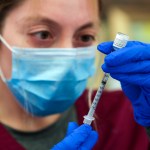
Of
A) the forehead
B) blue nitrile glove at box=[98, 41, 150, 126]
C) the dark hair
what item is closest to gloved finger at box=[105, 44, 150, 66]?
blue nitrile glove at box=[98, 41, 150, 126]

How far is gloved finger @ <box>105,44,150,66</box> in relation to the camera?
84 cm

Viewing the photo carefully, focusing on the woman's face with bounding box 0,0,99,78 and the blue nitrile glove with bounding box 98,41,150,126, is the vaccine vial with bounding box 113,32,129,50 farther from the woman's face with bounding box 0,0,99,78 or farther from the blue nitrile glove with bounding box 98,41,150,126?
the woman's face with bounding box 0,0,99,78

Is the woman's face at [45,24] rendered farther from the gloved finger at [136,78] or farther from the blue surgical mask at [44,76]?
the gloved finger at [136,78]

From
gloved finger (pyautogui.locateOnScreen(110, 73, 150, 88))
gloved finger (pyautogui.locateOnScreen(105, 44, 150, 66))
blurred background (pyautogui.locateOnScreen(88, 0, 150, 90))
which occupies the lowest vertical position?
blurred background (pyautogui.locateOnScreen(88, 0, 150, 90))

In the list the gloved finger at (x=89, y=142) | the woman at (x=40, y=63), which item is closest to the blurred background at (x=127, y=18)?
the woman at (x=40, y=63)

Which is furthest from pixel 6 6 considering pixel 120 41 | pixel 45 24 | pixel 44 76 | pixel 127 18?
pixel 127 18

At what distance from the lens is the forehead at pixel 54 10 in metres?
1.15

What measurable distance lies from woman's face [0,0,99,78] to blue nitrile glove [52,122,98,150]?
35cm

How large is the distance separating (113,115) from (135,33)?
223 cm

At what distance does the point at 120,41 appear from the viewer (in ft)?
2.85

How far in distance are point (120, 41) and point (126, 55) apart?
0.04 m

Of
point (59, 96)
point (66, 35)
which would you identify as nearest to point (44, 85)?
point (59, 96)

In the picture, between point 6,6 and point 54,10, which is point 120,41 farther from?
point 6,6

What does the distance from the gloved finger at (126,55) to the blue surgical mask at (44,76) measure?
353 millimetres
